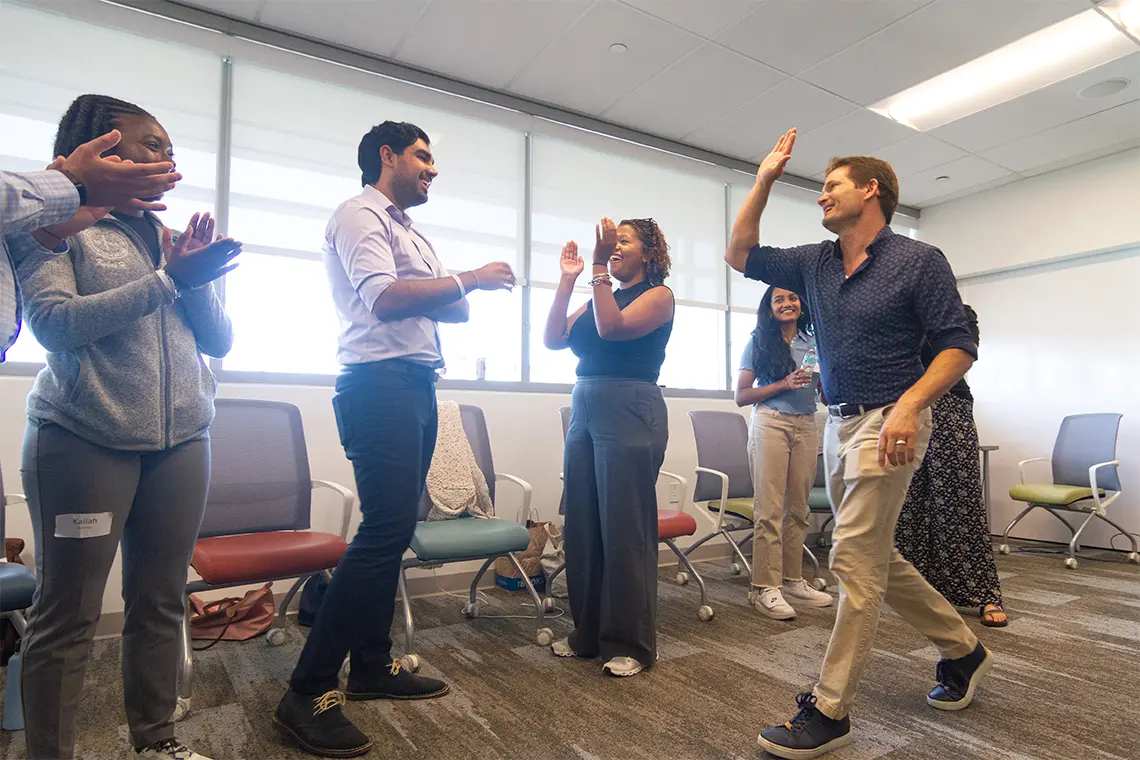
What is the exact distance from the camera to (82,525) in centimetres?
129

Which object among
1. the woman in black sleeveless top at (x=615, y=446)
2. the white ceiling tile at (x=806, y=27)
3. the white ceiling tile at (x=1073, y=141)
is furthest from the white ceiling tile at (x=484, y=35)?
the white ceiling tile at (x=1073, y=141)

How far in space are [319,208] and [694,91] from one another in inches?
92.2

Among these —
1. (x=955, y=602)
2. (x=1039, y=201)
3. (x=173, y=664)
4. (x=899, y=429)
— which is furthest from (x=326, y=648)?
(x=1039, y=201)

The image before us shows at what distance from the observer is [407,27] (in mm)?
3627

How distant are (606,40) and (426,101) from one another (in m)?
1.11

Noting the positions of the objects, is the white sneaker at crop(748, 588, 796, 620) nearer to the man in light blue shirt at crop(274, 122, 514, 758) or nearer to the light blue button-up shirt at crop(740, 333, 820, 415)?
the light blue button-up shirt at crop(740, 333, 820, 415)

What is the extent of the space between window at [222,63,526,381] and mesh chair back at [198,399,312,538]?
0.73 metres

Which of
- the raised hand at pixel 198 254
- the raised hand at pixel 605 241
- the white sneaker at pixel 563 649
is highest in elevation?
the raised hand at pixel 605 241

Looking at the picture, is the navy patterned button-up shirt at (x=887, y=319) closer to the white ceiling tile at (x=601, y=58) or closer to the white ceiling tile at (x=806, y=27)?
the white ceiling tile at (x=806, y=27)

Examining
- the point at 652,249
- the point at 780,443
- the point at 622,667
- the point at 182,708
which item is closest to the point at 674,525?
the point at 780,443

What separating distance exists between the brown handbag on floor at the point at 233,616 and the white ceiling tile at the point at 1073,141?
571cm

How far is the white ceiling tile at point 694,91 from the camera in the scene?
4.00 meters

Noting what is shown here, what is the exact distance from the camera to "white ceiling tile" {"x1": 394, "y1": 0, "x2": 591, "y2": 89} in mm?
3471

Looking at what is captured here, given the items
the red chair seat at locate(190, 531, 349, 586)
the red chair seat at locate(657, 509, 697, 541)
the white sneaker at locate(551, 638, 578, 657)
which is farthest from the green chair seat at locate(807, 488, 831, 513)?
the red chair seat at locate(190, 531, 349, 586)
